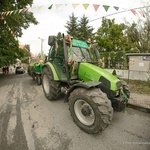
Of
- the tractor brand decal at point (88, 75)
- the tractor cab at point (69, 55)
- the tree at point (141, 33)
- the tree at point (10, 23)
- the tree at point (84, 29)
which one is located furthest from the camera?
the tree at point (84, 29)

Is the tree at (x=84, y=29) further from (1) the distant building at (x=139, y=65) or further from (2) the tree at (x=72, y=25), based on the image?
(1) the distant building at (x=139, y=65)

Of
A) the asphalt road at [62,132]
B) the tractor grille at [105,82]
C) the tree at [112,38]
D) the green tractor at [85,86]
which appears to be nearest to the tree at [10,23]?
the green tractor at [85,86]

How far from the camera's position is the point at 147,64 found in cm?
855

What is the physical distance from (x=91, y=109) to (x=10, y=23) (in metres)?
9.63

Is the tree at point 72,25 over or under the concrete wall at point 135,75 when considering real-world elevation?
over

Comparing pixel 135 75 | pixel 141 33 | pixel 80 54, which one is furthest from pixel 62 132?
pixel 141 33

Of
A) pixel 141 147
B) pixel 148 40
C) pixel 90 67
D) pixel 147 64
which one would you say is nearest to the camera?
pixel 141 147

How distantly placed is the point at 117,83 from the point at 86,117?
3.84ft

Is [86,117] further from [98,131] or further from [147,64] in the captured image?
[147,64]

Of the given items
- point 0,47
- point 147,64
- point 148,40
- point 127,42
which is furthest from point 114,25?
point 0,47

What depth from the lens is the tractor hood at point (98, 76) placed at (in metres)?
3.01

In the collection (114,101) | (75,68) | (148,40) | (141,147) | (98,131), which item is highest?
(148,40)

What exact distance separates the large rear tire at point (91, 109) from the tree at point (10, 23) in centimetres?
606

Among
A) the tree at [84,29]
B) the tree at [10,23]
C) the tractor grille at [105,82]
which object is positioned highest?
the tree at [84,29]
